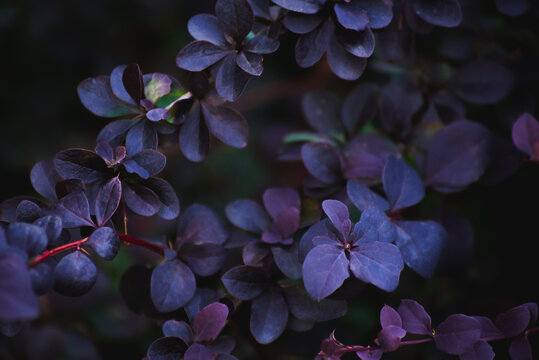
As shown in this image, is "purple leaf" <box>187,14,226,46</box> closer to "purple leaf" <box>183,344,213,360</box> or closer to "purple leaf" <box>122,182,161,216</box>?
"purple leaf" <box>122,182,161,216</box>

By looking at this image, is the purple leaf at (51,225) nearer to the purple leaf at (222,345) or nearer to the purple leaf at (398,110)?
the purple leaf at (222,345)

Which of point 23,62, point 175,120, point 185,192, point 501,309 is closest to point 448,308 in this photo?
point 501,309

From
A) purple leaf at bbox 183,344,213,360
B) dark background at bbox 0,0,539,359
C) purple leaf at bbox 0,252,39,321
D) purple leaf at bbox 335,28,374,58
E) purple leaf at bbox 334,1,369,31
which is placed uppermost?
purple leaf at bbox 334,1,369,31

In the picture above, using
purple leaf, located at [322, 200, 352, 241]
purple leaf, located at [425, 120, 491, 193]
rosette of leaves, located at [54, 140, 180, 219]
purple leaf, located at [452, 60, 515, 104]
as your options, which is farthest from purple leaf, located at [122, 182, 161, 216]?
purple leaf, located at [452, 60, 515, 104]

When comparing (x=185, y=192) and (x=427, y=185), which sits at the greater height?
(x=427, y=185)

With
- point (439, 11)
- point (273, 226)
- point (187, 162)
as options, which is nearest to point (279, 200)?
point (273, 226)

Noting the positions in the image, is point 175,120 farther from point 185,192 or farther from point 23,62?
point 23,62

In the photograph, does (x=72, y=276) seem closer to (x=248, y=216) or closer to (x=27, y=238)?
(x=27, y=238)

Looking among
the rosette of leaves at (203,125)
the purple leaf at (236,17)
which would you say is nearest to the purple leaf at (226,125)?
the rosette of leaves at (203,125)
